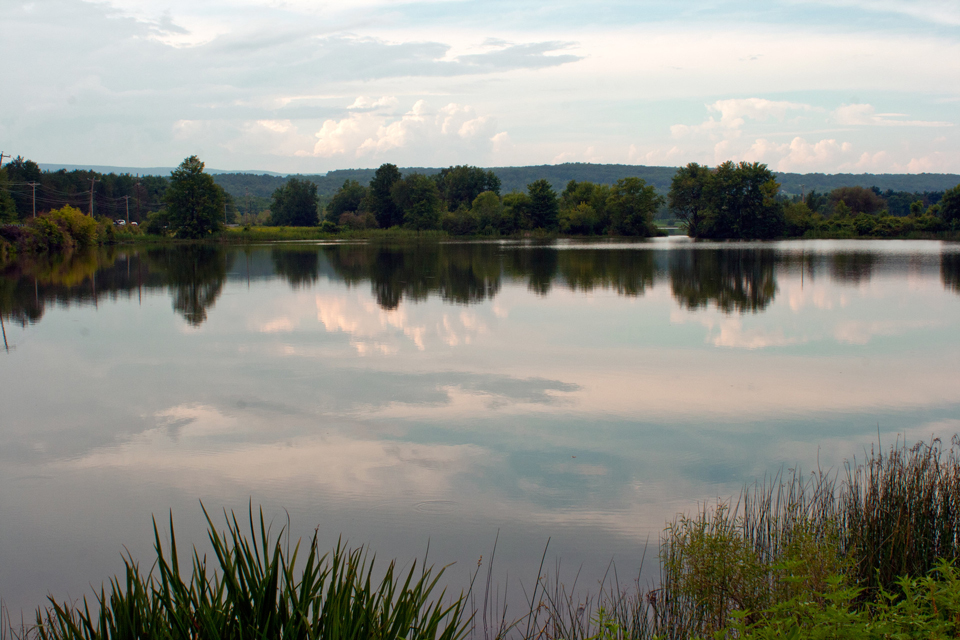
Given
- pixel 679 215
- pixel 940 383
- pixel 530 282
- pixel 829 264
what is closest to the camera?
pixel 940 383

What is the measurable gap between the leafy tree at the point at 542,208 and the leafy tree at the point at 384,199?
16930 millimetres

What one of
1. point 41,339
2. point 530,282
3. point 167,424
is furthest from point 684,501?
point 530,282

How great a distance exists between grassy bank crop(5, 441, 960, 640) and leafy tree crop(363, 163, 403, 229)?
91267 millimetres

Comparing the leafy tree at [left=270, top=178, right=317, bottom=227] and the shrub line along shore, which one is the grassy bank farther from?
A: the leafy tree at [left=270, top=178, right=317, bottom=227]

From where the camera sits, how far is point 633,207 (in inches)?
3305

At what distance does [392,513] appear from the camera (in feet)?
19.3

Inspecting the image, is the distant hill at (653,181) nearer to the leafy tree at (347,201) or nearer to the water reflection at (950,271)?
the leafy tree at (347,201)

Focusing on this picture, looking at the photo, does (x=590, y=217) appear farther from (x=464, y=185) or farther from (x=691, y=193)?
(x=464, y=185)

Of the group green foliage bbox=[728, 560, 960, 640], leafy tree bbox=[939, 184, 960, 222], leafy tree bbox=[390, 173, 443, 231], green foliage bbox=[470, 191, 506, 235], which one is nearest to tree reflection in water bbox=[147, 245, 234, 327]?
green foliage bbox=[728, 560, 960, 640]

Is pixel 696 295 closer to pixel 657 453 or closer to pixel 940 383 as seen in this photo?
pixel 940 383

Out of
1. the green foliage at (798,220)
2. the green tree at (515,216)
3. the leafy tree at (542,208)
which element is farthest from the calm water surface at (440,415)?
the green tree at (515,216)

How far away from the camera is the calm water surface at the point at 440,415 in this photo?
5.68 m

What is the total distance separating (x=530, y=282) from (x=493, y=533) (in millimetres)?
19460

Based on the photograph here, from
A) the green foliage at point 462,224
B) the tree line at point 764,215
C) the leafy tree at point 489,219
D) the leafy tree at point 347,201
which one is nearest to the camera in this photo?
the tree line at point 764,215
